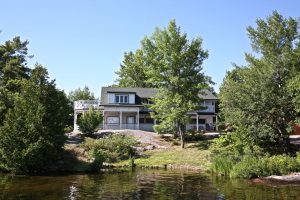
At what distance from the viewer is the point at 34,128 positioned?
32.2 m

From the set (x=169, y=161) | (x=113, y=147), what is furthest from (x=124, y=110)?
(x=169, y=161)

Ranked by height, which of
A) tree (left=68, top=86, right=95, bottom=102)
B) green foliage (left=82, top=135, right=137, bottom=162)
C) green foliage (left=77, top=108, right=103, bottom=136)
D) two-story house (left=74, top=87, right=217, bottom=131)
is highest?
tree (left=68, top=86, right=95, bottom=102)

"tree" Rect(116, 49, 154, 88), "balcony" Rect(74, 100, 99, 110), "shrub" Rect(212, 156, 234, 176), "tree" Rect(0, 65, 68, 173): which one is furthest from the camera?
"tree" Rect(116, 49, 154, 88)

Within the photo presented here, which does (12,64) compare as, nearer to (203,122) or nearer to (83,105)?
(83,105)

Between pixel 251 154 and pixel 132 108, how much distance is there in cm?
3261

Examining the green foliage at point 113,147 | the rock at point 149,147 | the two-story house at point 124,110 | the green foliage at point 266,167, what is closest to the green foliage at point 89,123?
the green foliage at point 113,147

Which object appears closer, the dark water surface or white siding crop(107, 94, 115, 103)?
the dark water surface

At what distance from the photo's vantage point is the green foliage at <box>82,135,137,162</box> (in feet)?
131

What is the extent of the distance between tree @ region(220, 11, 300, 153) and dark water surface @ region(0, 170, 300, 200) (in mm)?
9948

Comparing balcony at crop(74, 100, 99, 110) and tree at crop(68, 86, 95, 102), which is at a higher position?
tree at crop(68, 86, 95, 102)

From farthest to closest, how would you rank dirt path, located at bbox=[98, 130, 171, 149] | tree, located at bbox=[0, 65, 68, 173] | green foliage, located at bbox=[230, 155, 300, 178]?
dirt path, located at bbox=[98, 130, 171, 149] < tree, located at bbox=[0, 65, 68, 173] < green foliage, located at bbox=[230, 155, 300, 178]

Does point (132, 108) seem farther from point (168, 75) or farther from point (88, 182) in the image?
point (88, 182)

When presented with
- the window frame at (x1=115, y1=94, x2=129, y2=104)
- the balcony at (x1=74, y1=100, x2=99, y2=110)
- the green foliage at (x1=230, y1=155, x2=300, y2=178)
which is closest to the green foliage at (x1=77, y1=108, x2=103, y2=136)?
the balcony at (x1=74, y1=100, x2=99, y2=110)

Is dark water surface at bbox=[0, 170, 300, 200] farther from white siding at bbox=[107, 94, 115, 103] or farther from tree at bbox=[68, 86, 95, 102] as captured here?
tree at bbox=[68, 86, 95, 102]
